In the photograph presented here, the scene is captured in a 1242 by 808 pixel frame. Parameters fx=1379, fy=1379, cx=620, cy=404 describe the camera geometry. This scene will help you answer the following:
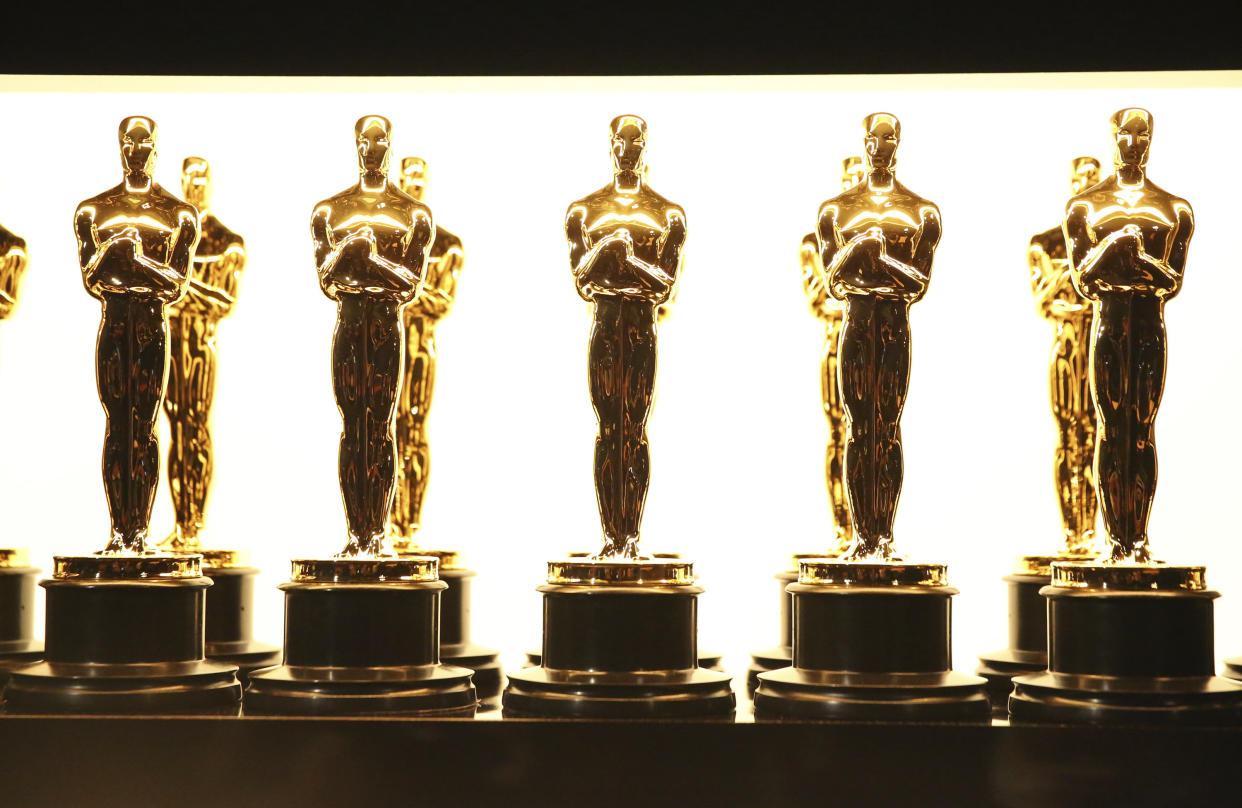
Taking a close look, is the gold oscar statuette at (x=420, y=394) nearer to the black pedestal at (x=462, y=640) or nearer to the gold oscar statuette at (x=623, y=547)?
the black pedestal at (x=462, y=640)

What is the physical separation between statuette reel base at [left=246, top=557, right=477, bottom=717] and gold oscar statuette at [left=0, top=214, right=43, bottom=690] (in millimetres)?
507

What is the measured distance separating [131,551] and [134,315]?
11.0 inches

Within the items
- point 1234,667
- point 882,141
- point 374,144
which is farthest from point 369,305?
point 1234,667

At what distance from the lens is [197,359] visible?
2047mm

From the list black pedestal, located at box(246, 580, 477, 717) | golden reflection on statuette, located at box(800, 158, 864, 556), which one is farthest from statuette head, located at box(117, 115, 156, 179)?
golden reflection on statuette, located at box(800, 158, 864, 556)

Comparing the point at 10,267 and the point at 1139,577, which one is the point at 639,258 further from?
the point at 10,267

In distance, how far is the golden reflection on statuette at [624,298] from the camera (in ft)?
5.23

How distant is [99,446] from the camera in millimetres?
2355

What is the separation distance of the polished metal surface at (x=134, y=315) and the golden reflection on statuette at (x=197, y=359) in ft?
1.15

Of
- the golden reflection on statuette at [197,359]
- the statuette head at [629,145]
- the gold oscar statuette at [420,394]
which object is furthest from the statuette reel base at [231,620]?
the statuette head at [629,145]

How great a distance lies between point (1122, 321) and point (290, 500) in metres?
1.39

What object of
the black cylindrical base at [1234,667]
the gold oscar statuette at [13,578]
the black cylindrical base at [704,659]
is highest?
the gold oscar statuette at [13,578]

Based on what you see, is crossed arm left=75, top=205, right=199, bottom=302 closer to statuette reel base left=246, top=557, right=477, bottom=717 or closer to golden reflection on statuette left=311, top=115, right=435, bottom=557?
golden reflection on statuette left=311, top=115, right=435, bottom=557

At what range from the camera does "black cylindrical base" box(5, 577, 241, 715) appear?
153 centimetres
